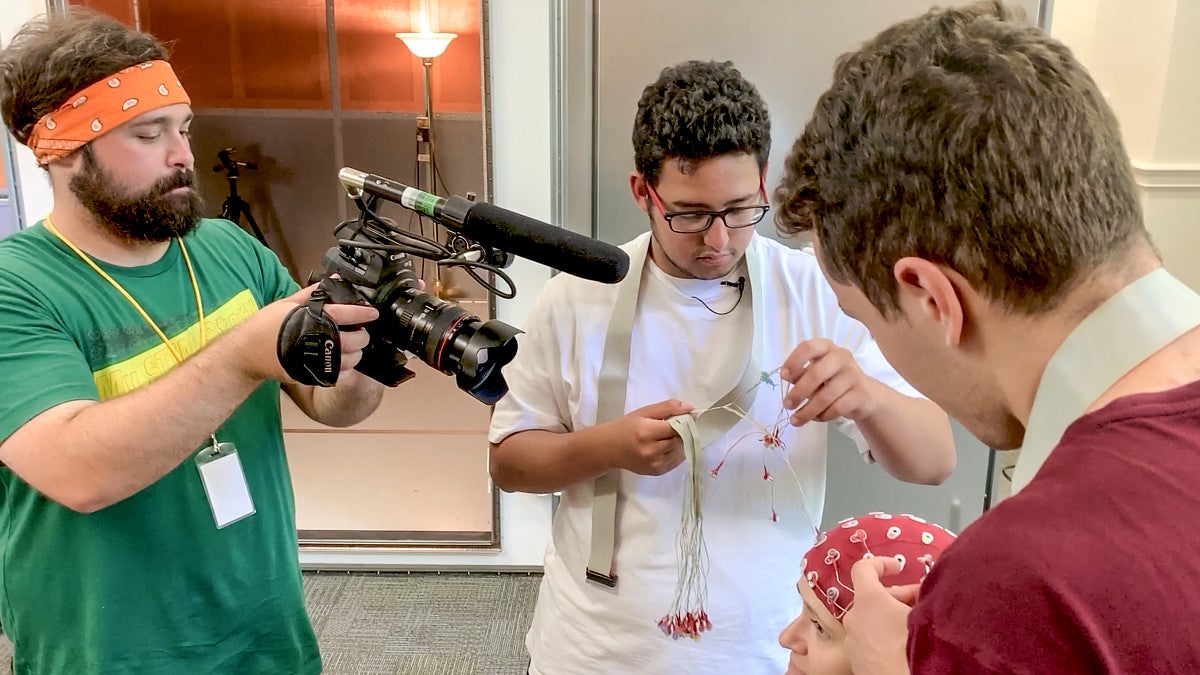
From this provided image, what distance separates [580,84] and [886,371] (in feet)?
4.21

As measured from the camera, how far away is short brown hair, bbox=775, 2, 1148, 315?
0.56 meters

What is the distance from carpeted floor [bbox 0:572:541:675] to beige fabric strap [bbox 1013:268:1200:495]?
2028 mm

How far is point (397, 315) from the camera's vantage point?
1026mm

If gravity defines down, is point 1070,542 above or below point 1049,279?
below

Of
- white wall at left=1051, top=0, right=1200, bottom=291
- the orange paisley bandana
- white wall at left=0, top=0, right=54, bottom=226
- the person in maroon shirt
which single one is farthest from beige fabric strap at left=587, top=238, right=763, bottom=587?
white wall at left=1051, top=0, right=1200, bottom=291

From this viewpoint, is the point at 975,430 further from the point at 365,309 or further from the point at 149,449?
the point at 149,449

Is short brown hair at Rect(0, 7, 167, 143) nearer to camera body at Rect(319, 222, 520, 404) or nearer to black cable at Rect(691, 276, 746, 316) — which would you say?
camera body at Rect(319, 222, 520, 404)

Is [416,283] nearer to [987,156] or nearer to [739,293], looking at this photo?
[739,293]

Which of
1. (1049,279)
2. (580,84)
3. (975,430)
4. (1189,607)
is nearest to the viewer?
(1189,607)

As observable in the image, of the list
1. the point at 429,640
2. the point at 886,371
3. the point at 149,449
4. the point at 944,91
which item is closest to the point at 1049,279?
the point at 944,91

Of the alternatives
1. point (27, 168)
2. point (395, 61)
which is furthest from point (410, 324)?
point (395, 61)

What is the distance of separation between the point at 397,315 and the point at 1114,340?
0.76 meters

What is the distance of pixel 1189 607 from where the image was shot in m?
0.47

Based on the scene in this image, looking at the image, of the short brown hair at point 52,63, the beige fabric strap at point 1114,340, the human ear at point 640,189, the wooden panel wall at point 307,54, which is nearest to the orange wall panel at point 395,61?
the wooden panel wall at point 307,54
